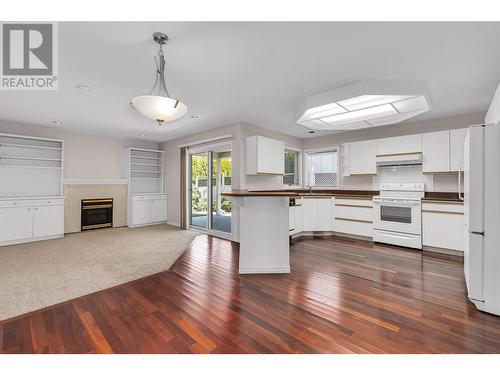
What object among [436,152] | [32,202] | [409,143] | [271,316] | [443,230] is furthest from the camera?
[32,202]

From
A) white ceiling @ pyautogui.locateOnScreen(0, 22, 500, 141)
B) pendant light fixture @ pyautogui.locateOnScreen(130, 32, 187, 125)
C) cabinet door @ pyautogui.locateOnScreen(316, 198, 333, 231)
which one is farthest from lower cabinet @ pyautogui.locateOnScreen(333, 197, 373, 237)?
pendant light fixture @ pyautogui.locateOnScreen(130, 32, 187, 125)

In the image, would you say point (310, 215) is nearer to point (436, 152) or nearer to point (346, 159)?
point (346, 159)

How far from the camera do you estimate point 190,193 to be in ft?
20.8

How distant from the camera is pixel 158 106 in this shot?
83.5 inches

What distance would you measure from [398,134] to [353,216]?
1.98m

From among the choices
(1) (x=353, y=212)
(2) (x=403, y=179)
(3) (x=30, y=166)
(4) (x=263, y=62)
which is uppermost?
(4) (x=263, y=62)

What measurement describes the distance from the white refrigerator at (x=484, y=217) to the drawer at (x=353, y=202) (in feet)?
7.84

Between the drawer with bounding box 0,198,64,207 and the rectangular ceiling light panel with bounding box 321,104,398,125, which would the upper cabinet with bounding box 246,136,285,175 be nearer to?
the rectangular ceiling light panel with bounding box 321,104,398,125

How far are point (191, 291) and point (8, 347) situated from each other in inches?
55.0

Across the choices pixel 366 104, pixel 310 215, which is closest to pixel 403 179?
pixel 310 215

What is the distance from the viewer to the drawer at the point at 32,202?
14.7 ft

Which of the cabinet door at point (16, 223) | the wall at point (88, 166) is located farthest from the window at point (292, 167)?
the cabinet door at point (16, 223)

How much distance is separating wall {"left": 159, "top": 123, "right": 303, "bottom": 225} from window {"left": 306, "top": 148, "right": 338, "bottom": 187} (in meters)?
0.54

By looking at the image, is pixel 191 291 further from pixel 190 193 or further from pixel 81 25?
pixel 190 193
